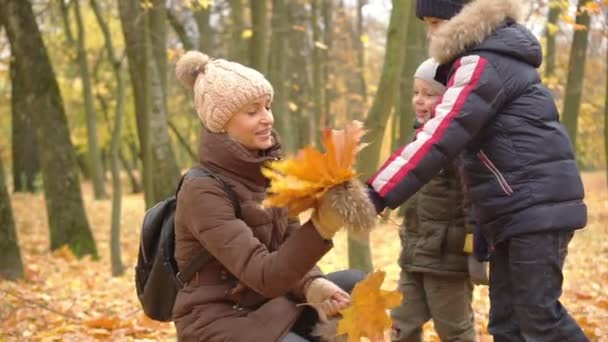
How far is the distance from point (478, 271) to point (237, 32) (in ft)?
33.7

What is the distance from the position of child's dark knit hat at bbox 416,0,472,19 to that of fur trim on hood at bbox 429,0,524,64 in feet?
0.34

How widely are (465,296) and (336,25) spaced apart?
73.8ft

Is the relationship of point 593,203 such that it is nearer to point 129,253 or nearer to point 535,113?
point 129,253

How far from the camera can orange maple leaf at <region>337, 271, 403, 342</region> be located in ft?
9.75

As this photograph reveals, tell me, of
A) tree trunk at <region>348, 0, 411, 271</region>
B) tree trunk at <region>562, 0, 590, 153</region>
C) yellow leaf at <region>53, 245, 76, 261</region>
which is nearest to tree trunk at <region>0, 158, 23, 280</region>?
yellow leaf at <region>53, 245, 76, 261</region>

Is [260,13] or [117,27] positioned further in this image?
[117,27]

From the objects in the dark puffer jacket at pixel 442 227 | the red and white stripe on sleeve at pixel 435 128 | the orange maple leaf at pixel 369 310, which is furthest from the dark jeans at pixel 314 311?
the dark puffer jacket at pixel 442 227

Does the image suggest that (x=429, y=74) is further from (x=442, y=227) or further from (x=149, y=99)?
(x=149, y=99)

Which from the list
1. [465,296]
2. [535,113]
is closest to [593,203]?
[465,296]

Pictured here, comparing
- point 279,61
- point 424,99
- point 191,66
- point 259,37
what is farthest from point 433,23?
point 279,61

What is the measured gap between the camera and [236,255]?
2.89m

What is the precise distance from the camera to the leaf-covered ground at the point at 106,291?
5.89 m

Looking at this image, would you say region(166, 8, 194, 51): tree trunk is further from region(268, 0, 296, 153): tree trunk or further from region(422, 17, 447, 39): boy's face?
region(422, 17, 447, 39): boy's face

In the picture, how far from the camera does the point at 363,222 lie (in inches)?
106
